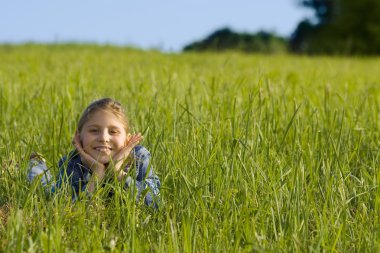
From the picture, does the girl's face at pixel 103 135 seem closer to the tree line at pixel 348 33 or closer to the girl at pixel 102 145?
the girl at pixel 102 145

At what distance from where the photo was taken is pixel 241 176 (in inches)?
106

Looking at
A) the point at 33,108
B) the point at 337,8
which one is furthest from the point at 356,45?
the point at 33,108

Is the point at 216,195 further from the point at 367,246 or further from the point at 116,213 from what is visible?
the point at 367,246

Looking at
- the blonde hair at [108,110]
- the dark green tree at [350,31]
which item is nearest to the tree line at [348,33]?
the dark green tree at [350,31]

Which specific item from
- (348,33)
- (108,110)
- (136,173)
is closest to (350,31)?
(348,33)

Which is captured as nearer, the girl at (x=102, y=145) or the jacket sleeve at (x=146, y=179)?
the jacket sleeve at (x=146, y=179)

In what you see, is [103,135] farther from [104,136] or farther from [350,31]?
→ [350,31]

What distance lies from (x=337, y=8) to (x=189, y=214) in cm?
2781

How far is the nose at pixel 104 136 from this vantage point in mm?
3156

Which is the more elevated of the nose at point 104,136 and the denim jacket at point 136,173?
the nose at point 104,136

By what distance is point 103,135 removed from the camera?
317 cm

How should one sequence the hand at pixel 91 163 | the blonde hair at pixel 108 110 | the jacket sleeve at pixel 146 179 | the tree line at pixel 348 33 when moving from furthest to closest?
1. the tree line at pixel 348 33
2. the blonde hair at pixel 108 110
3. the hand at pixel 91 163
4. the jacket sleeve at pixel 146 179

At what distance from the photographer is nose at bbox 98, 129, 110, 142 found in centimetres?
316

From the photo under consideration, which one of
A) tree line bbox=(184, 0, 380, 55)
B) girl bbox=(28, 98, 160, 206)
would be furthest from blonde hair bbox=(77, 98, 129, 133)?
tree line bbox=(184, 0, 380, 55)
